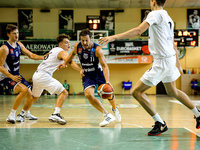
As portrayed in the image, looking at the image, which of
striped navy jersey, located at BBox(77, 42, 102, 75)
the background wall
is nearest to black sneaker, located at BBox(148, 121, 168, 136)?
striped navy jersey, located at BBox(77, 42, 102, 75)

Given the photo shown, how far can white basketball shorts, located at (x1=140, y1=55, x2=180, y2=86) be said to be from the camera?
324cm

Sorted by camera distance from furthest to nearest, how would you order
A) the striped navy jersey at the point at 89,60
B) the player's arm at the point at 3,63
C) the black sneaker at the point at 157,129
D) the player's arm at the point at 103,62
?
the player's arm at the point at 3,63 → the striped navy jersey at the point at 89,60 → the player's arm at the point at 103,62 → the black sneaker at the point at 157,129

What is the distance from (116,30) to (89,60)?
11.6m

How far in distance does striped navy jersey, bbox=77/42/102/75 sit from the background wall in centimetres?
1103

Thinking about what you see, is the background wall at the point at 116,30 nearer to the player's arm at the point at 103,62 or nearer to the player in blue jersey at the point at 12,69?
the player in blue jersey at the point at 12,69

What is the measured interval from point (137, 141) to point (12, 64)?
3.07 metres

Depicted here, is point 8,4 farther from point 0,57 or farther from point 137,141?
point 137,141

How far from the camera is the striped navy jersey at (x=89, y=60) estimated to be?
14.4 feet

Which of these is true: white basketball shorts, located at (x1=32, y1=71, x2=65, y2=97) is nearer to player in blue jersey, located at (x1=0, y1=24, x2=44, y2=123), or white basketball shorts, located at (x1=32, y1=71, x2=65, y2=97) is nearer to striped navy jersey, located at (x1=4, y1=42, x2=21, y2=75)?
player in blue jersey, located at (x1=0, y1=24, x2=44, y2=123)

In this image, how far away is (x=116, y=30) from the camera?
15.6 m

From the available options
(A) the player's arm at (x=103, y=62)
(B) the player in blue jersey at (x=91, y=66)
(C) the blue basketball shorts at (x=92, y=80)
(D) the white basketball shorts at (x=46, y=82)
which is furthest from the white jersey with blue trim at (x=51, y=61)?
(A) the player's arm at (x=103, y=62)

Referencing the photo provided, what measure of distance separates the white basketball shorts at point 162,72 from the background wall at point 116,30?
12037 millimetres

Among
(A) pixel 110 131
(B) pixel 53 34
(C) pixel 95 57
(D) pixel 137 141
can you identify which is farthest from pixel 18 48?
(B) pixel 53 34

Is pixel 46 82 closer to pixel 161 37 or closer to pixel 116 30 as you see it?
pixel 161 37
